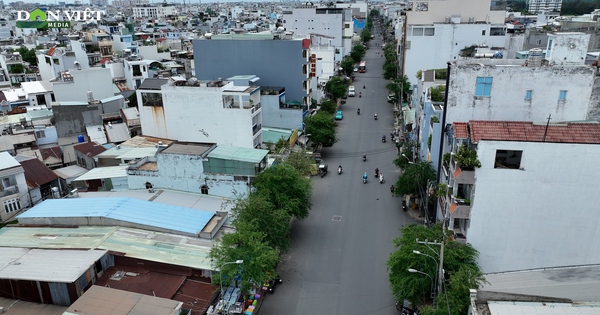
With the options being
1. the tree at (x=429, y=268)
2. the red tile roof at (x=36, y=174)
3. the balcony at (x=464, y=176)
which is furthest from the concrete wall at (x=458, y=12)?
the red tile roof at (x=36, y=174)

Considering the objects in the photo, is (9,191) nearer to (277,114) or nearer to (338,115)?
(277,114)

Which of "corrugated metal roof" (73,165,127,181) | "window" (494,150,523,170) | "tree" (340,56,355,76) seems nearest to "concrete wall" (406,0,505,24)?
"tree" (340,56,355,76)

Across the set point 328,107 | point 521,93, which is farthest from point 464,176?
point 328,107

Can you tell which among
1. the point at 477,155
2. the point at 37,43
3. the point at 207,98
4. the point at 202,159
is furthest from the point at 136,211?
the point at 37,43

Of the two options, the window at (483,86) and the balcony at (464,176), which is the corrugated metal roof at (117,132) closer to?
the window at (483,86)

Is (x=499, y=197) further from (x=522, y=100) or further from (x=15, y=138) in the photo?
(x=15, y=138)

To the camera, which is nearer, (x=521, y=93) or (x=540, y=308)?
(x=540, y=308)
